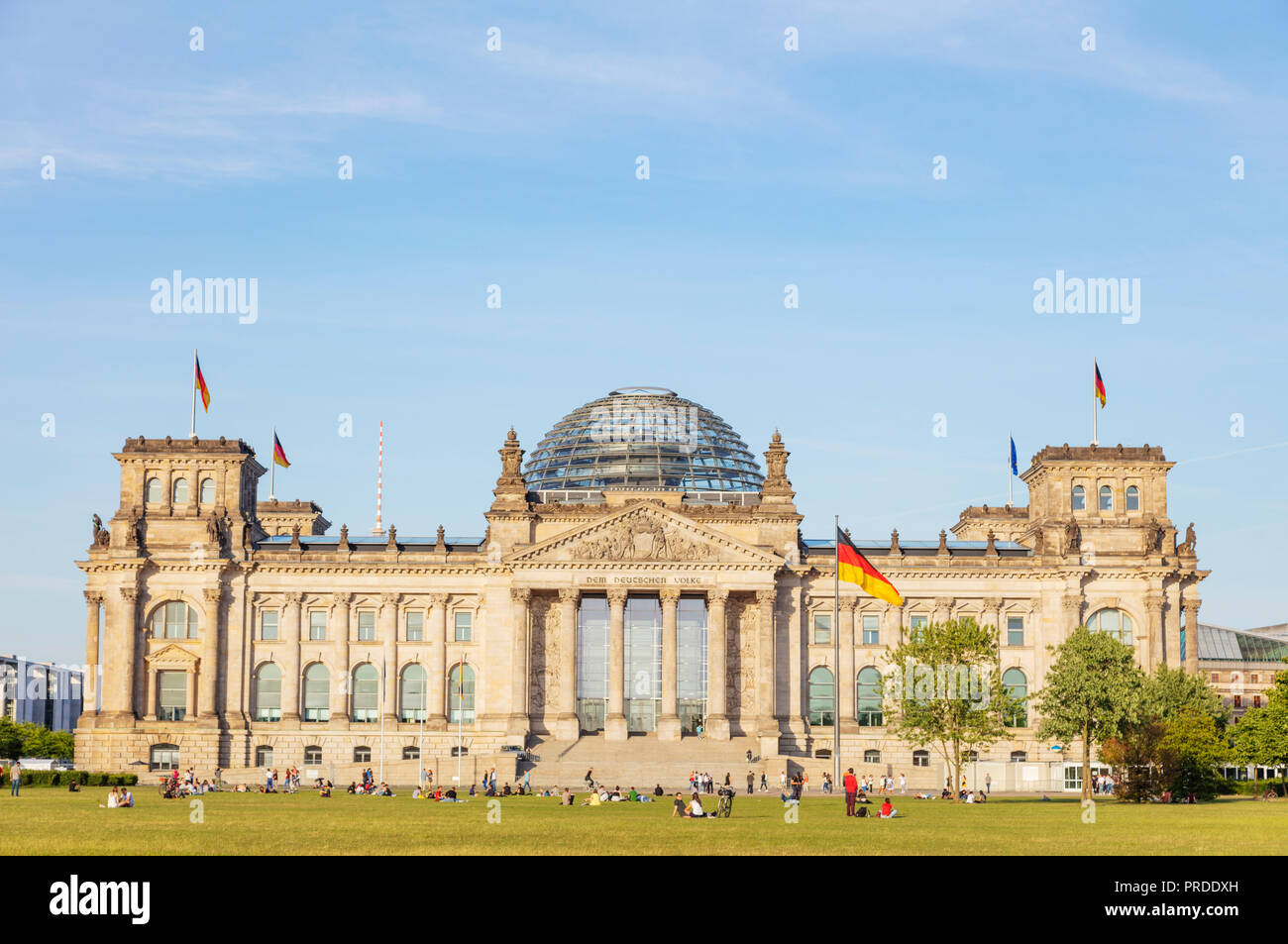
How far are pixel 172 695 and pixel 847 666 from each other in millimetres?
48768

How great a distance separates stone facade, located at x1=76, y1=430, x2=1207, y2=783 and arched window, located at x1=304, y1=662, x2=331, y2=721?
→ 0.16 m

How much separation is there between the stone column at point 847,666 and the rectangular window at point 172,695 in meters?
47.3

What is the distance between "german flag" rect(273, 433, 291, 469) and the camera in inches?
4943

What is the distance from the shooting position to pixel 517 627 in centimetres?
11712

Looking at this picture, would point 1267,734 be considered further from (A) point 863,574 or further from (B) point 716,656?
(B) point 716,656

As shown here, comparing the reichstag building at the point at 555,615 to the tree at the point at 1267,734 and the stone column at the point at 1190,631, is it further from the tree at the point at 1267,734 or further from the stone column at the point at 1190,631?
the tree at the point at 1267,734

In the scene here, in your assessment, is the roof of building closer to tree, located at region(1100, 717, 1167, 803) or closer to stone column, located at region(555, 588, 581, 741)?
stone column, located at region(555, 588, 581, 741)

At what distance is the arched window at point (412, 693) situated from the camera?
12056 cm

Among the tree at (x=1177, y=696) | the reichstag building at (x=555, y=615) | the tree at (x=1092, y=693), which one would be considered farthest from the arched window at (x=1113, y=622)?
the tree at (x=1092, y=693)

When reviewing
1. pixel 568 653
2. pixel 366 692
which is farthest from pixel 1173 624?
pixel 366 692

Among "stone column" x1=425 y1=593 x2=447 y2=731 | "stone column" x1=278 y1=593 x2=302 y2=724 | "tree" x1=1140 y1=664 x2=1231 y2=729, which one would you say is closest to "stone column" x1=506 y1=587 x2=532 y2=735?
"stone column" x1=425 y1=593 x2=447 y2=731
